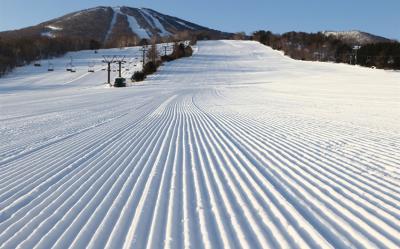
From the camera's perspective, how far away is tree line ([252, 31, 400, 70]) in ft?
297

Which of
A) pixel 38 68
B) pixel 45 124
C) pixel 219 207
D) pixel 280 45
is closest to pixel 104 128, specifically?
pixel 45 124

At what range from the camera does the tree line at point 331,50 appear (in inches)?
3565

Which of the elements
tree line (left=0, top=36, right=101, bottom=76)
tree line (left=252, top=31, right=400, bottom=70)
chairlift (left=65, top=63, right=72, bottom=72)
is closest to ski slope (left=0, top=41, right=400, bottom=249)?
chairlift (left=65, top=63, right=72, bottom=72)

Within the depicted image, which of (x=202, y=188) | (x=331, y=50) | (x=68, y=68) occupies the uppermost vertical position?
(x=331, y=50)

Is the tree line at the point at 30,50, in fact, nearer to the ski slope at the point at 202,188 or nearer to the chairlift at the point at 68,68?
the chairlift at the point at 68,68

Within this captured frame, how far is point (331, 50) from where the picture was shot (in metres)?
127

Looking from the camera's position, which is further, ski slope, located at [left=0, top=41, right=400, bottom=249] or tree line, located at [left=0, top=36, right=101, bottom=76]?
tree line, located at [left=0, top=36, right=101, bottom=76]

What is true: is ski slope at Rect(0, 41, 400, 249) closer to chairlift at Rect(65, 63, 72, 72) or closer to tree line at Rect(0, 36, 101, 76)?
chairlift at Rect(65, 63, 72, 72)

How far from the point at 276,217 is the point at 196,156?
4420 mm

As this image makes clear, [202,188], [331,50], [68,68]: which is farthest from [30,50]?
[202,188]

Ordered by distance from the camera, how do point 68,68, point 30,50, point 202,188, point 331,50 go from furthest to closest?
1. point 331,50
2. point 30,50
3. point 68,68
4. point 202,188

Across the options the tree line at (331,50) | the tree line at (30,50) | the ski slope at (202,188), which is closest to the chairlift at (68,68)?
the tree line at (30,50)

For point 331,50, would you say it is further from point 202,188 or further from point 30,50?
point 202,188

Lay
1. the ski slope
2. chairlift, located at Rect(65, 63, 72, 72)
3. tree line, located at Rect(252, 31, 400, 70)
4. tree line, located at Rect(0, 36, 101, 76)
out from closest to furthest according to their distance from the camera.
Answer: the ski slope
chairlift, located at Rect(65, 63, 72, 72)
tree line, located at Rect(252, 31, 400, 70)
tree line, located at Rect(0, 36, 101, 76)
